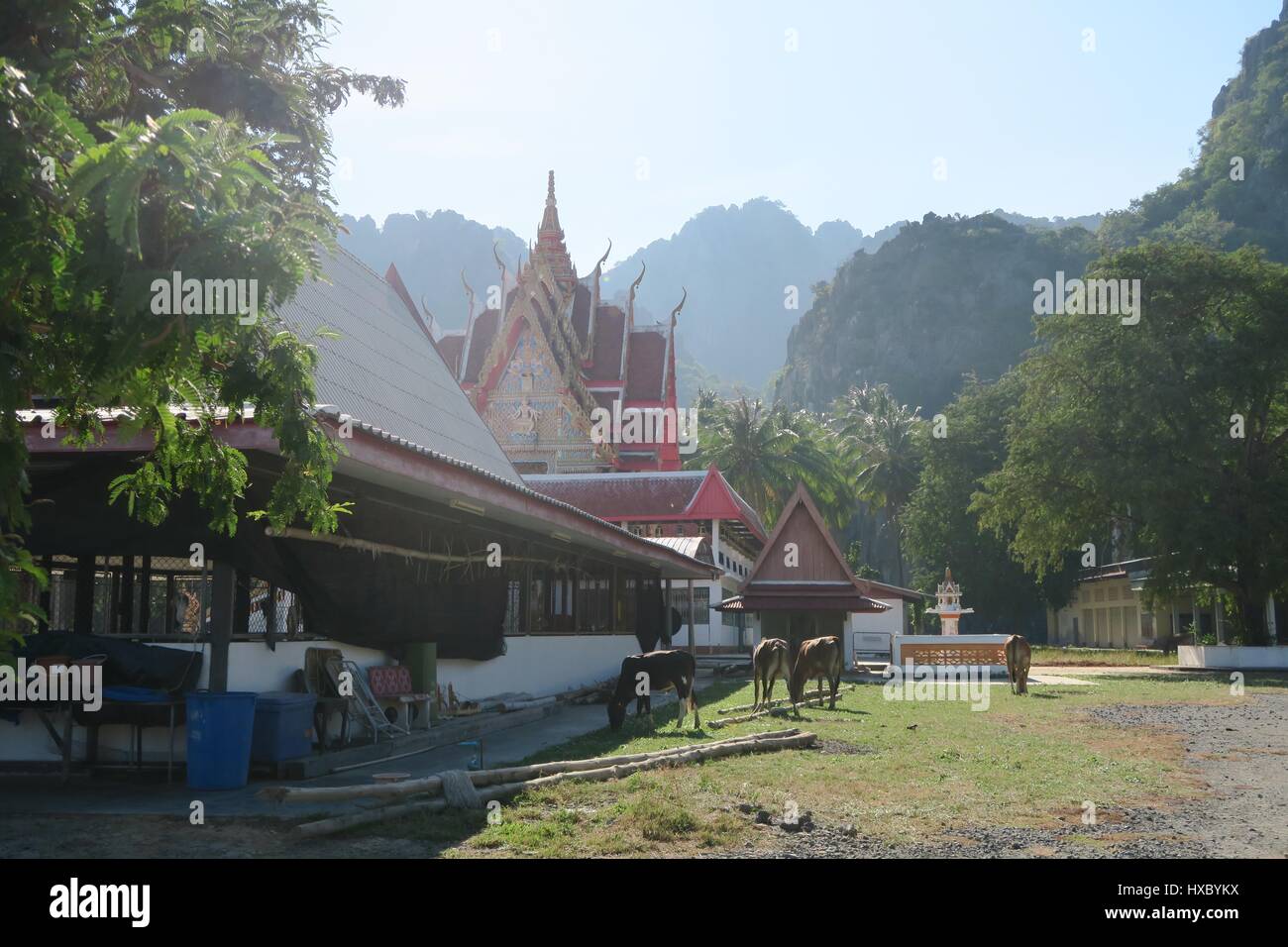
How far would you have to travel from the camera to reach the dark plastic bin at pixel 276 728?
34.2 feet

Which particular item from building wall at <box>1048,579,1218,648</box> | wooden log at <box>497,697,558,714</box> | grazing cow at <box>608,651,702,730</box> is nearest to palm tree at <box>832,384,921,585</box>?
building wall at <box>1048,579,1218,648</box>

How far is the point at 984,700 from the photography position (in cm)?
2105

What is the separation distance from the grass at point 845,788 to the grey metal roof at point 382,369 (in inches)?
207

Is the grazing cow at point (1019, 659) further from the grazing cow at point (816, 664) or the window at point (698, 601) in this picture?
the window at point (698, 601)

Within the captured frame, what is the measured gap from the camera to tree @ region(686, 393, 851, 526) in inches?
2085

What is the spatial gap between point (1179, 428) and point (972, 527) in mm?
25151

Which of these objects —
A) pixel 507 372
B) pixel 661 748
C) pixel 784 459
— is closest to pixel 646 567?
pixel 661 748

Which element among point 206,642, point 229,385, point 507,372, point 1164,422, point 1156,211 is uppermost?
point 1156,211

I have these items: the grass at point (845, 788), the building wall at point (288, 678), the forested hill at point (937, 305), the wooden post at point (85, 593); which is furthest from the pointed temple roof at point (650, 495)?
the forested hill at point (937, 305)

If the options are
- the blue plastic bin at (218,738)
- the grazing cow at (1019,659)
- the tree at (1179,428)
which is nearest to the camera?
the blue plastic bin at (218,738)

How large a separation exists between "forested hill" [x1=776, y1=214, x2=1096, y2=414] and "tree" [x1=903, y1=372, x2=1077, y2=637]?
51317 millimetres

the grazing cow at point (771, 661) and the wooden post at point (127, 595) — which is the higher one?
the wooden post at point (127, 595)
